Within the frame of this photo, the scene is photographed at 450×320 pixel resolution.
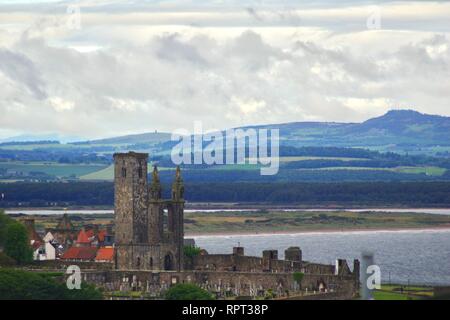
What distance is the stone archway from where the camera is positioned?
372ft

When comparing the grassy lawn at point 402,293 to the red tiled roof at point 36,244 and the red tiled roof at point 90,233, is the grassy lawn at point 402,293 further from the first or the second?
the red tiled roof at point 90,233

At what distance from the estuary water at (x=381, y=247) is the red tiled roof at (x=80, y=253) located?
661 inches

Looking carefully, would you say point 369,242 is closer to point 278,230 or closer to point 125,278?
point 278,230

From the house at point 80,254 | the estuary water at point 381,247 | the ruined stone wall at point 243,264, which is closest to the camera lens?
the ruined stone wall at point 243,264

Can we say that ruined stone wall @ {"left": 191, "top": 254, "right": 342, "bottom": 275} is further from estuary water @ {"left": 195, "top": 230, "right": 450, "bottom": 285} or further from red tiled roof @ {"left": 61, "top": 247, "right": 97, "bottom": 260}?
red tiled roof @ {"left": 61, "top": 247, "right": 97, "bottom": 260}

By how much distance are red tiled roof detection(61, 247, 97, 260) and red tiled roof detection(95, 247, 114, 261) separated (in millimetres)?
392

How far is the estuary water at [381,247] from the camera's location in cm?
13250

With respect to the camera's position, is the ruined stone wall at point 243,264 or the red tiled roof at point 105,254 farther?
the red tiled roof at point 105,254

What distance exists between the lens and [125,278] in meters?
112

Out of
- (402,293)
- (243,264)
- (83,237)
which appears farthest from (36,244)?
(402,293)

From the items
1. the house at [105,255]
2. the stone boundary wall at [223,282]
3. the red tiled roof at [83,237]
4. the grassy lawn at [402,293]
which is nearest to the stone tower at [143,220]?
the stone boundary wall at [223,282]

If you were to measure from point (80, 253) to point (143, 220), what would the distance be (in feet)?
30.0

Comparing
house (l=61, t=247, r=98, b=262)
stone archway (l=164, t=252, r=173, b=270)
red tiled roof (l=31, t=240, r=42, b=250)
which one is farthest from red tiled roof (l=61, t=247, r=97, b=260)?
stone archway (l=164, t=252, r=173, b=270)
